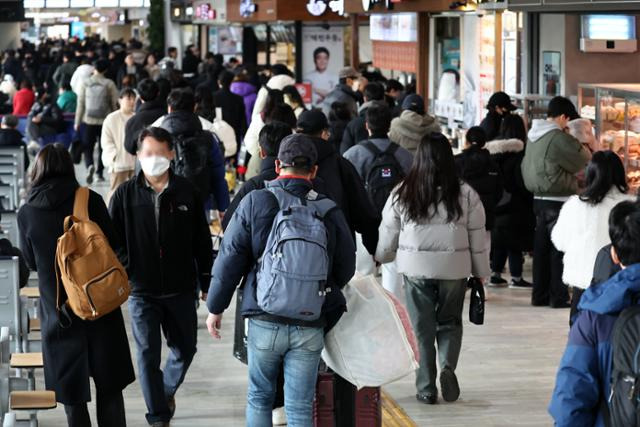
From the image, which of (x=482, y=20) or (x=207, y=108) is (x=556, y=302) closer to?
(x=207, y=108)

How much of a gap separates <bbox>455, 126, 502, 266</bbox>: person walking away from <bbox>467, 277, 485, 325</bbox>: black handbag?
3022 millimetres

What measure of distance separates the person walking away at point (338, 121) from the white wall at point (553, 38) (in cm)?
235

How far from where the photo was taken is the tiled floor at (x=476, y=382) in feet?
26.7

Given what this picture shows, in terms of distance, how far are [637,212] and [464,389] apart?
4199mm

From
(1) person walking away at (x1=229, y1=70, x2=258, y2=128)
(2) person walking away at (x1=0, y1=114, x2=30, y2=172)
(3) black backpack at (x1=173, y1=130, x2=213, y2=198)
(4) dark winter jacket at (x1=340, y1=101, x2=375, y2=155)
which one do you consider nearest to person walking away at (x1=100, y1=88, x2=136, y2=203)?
(2) person walking away at (x1=0, y1=114, x2=30, y2=172)

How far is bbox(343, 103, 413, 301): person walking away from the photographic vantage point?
9.79m

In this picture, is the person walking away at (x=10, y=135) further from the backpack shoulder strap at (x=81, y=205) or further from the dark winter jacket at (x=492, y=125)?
the backpack shoulder strap at (x=81, y=205)

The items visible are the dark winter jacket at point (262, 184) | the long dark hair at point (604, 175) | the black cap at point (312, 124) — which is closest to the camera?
the dark winter jacket at point (262, 184)

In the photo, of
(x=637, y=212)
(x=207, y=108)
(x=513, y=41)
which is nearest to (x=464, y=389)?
(x=637, y=212)

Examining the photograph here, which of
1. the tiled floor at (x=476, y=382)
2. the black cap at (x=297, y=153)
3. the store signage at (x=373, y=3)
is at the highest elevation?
the store signage at (x=373, y=3)

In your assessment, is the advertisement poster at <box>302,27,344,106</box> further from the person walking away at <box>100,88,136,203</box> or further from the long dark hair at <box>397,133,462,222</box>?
the long dark hair at <box>397,133,462,222</box>

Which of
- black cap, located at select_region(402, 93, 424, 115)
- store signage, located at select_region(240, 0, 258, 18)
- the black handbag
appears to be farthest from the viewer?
store signage, located at select_region(240, 0, 258, 18)

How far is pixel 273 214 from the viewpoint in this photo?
609 centimetres

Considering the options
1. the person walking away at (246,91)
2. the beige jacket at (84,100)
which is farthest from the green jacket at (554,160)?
the beige jacket at (84,100)
